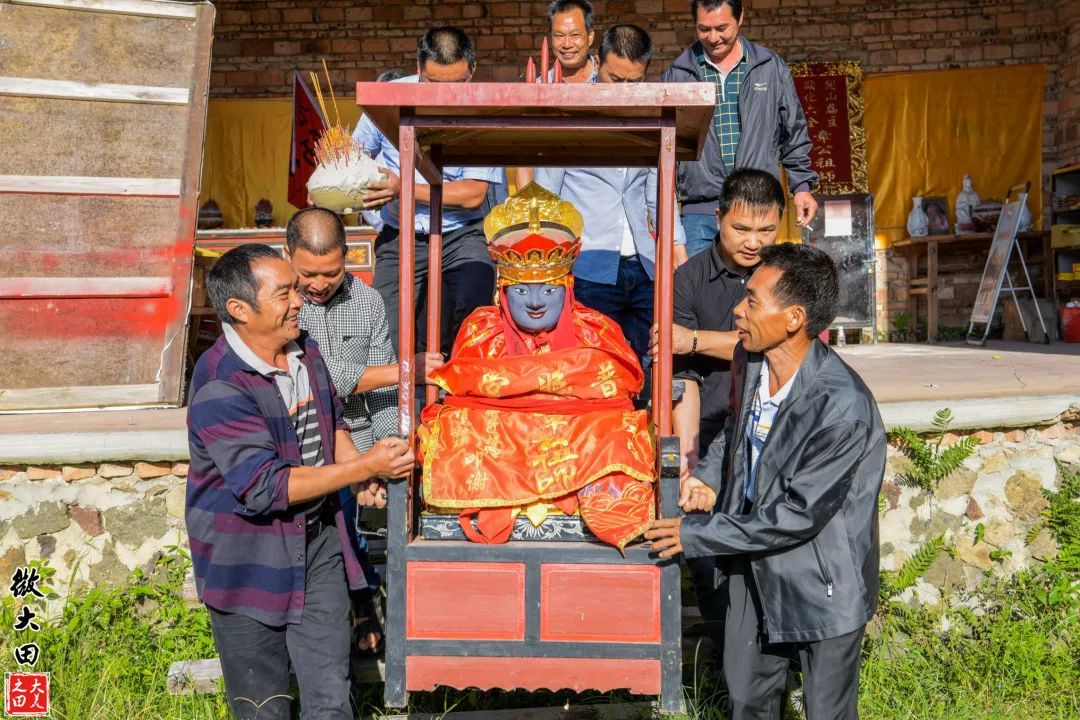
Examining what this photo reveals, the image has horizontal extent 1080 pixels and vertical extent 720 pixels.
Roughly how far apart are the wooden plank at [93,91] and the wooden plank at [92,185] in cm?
46

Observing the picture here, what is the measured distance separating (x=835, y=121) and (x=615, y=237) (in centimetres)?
612

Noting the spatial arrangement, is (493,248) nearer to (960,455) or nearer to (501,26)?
(960,455)

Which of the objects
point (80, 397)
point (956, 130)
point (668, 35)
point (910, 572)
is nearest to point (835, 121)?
point (956, 130)

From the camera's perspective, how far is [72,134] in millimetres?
5188

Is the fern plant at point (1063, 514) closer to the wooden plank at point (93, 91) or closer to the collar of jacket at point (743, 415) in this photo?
the collar of jacket at point (743, 415)

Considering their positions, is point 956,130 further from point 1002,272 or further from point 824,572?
point 824,572

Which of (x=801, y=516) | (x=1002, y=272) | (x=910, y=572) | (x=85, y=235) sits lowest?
(x=910, y=572)

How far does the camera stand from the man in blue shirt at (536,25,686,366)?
4.62 meters

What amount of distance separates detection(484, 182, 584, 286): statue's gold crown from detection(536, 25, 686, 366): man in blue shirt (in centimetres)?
113

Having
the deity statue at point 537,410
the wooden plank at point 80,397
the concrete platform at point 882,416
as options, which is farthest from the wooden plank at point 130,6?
the deity statue at point 537,410

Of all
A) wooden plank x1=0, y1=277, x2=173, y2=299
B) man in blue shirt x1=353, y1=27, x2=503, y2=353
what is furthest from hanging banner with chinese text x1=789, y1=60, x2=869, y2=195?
wooden plank x1=0, y1=277, x2=173, y2=299

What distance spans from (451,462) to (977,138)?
881cm

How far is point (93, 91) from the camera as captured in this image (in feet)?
17.3

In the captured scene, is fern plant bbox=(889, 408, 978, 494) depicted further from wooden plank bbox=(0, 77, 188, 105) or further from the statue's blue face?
wooden plank bbox=(0, 77, 188, 105)
